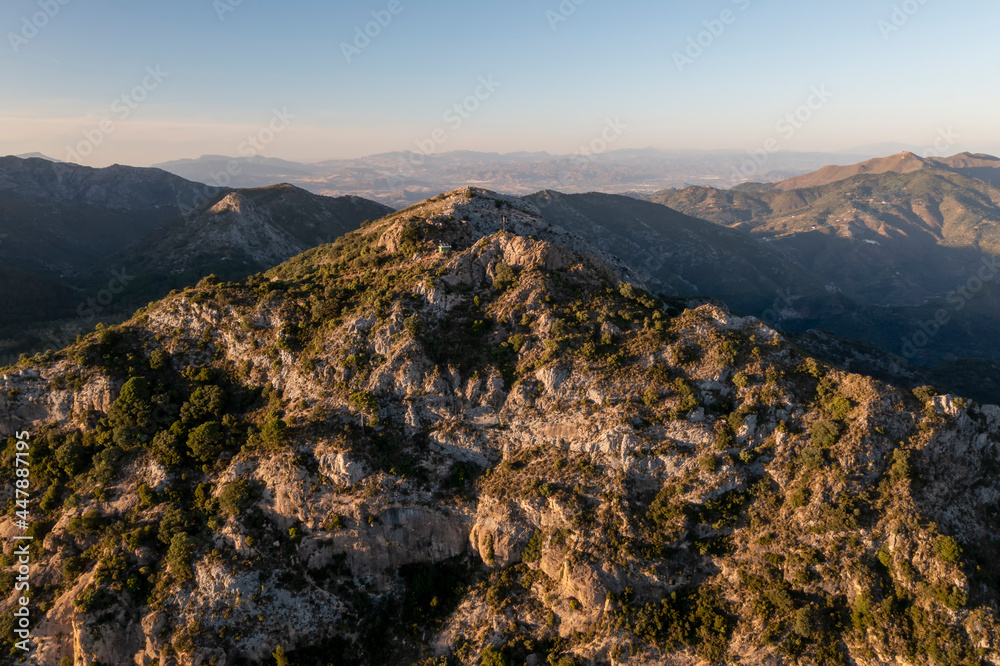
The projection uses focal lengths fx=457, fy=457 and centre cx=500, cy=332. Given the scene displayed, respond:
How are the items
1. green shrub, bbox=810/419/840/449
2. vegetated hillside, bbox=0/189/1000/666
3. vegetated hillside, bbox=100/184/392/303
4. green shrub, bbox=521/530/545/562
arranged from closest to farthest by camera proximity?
vegetated hillside, bbox=0/189/1000/666
green shrub, bbox=810/419/840/449
green shrub, bbox=521/530/545/562
vegetated hillside, bbox=100/184/392/303

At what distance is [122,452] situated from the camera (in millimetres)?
47531

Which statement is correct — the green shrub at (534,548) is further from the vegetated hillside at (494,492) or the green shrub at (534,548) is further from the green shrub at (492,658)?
the green shrub at (492,658)

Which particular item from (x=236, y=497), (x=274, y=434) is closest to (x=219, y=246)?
(x=274, y=434)

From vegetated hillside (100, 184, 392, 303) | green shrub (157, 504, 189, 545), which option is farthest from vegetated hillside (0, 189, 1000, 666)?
vegetated hillside (100, 184, 392, 303)

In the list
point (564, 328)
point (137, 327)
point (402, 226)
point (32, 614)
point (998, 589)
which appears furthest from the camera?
point (402, 226)

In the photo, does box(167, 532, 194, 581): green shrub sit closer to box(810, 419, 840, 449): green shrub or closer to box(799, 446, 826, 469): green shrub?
box(799, 446, 826, 469): green shrub

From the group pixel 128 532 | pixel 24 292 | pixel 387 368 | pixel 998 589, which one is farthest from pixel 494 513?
pixel 24 292

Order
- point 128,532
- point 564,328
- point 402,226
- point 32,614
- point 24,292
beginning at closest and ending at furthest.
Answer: point 32,614 < point 128,532 < point 564,328 < point 402,226 < point 24,292

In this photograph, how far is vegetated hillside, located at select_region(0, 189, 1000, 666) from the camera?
36656 millimetres

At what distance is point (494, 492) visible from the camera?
4322 cm

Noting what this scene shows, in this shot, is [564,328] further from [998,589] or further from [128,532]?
[128,532]

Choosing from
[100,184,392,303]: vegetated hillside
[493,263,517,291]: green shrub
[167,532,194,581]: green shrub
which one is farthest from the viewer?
[100,184,392,303]: vegetated hillside

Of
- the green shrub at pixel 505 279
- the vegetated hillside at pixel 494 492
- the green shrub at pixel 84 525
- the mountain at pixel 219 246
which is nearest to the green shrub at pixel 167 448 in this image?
the vegetated hillside at pixel 494 492

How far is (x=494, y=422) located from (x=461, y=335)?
10.8 meters
